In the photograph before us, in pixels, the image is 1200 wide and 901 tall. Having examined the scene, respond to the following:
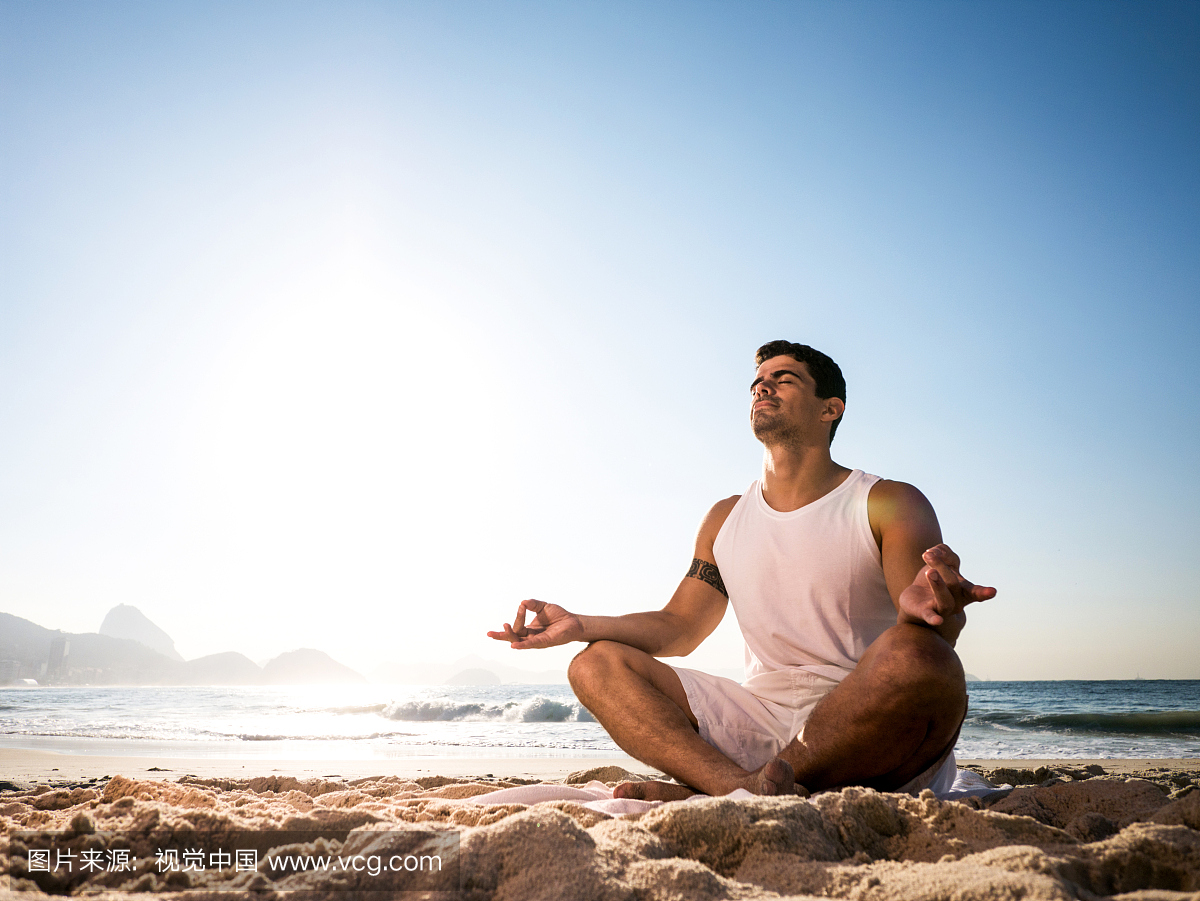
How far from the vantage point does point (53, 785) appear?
325 cm

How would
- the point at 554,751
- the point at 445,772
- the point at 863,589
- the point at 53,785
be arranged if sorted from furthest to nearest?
1. the point at 554,751
2. the point at 445,772
3. the point at 53,785
4. the point at 863,589

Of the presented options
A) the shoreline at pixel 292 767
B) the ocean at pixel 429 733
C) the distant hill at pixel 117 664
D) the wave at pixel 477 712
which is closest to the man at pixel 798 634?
the shoreline at pixel 292 767

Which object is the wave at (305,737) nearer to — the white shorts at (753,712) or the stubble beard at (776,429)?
the white shorts at (753,712)

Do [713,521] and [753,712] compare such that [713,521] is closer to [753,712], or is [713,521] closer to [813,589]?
[813,589]

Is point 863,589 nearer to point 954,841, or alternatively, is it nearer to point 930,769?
point 930,769

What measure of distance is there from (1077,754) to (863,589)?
263 inches

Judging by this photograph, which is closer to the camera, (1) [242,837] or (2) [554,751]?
(1) [242,837]

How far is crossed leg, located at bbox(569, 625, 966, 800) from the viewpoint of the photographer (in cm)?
181

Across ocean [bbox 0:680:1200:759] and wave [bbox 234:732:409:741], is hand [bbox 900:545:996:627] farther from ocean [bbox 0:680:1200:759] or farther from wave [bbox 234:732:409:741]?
wave [bbox 234:732:409:741]

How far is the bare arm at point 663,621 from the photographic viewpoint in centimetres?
248

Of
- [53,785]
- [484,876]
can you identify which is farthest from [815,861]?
[53,785]

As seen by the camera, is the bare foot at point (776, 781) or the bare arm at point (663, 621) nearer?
the bare foot at point (776, 781)

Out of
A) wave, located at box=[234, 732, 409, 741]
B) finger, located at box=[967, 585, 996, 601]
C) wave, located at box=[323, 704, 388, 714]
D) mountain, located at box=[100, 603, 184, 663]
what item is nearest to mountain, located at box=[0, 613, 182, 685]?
wave, located at box=[323, 704, 388, 714]

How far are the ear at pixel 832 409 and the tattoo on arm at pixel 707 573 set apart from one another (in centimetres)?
82
